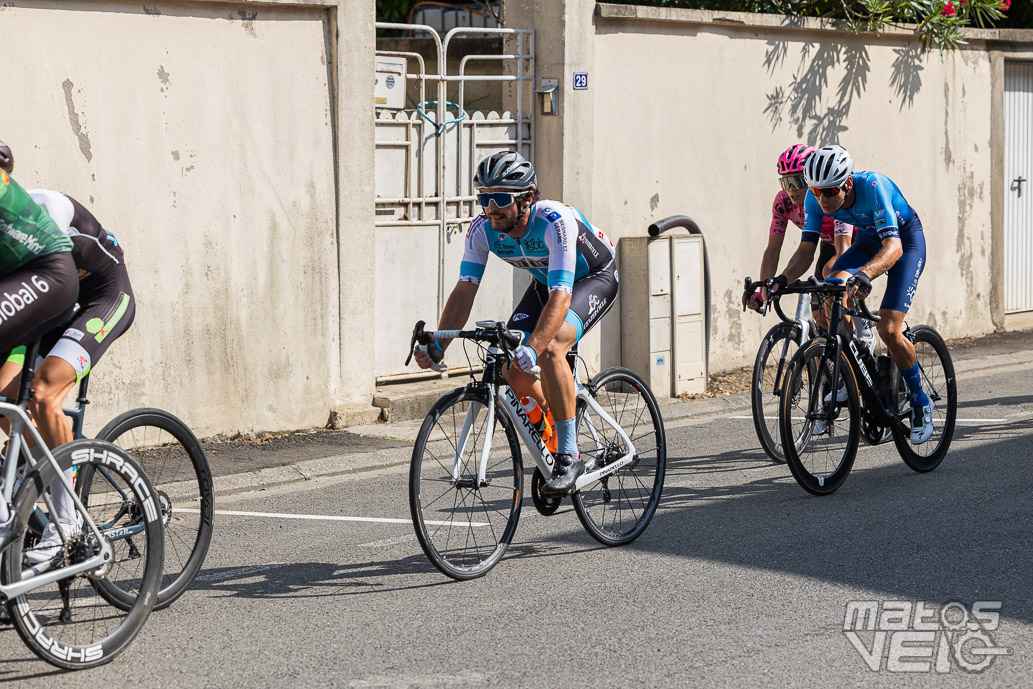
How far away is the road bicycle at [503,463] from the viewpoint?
18.8 feet

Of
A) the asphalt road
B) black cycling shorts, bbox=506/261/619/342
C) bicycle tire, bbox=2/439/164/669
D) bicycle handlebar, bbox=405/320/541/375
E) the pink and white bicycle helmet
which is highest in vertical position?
the pink and white bicycle helmet

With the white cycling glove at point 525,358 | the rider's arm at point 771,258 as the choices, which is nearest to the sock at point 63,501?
the white cycling glove at point 525,358

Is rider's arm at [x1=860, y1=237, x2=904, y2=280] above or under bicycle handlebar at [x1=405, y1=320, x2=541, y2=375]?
above

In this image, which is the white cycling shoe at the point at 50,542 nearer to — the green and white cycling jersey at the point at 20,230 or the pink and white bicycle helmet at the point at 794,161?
the green and white cycling jersey at the point at 20,230

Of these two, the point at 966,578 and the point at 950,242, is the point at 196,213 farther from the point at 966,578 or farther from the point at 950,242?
the point at 950,242

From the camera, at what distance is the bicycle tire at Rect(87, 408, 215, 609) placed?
17.9 ft

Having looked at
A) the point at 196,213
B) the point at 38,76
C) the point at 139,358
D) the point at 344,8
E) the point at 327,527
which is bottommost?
the point at 327,527

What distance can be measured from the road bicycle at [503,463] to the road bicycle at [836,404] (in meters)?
0.96

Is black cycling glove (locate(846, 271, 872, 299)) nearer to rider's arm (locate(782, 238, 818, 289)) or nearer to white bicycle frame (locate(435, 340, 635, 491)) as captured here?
rider's arm (locate(782, 238, 818, 289))

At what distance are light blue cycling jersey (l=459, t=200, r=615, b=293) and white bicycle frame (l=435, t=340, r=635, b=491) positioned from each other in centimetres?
50

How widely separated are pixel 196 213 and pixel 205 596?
377cm

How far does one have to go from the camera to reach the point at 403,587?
5.82 metres

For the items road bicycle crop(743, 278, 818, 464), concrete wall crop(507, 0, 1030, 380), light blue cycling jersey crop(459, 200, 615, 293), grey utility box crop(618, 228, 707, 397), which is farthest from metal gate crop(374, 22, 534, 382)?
light blue cycling jersey crop(459, 200, 615, 293)

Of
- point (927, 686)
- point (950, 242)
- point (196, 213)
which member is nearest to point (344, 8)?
point (196, 213)
